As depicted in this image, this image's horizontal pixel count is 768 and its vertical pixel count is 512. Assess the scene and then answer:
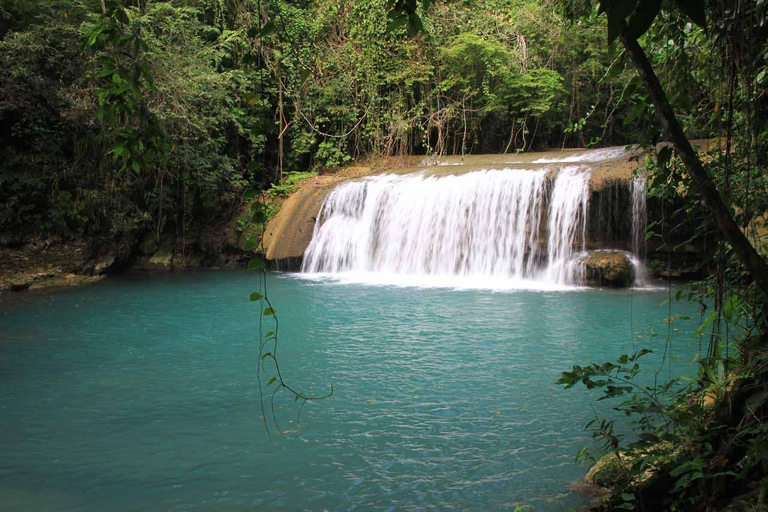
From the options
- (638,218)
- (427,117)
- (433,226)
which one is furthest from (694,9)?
(427,117)

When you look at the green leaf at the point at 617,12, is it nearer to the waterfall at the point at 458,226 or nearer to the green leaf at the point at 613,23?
the green leaf at the point at 613,23

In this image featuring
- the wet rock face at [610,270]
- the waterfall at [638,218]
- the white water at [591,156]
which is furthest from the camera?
the white water at [591,156]

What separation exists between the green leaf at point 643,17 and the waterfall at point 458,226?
9954 millimetres

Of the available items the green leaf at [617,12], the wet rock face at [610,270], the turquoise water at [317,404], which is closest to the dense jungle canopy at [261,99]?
the wet rock face at [610,270]

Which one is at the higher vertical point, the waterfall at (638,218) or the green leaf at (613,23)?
the waterfall at (638,218)

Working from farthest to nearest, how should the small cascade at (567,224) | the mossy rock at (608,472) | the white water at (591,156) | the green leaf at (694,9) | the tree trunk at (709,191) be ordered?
1. the white water at (591,156)
2. the small cascade at (567,224)
3. the mossy rock at (608,472)
4. the tree trunk at (709,191)
5. the green leaf at (694,9)

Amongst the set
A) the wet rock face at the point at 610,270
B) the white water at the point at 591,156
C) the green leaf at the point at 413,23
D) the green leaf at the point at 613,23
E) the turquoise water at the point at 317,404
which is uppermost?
the white water at the point at 591,156

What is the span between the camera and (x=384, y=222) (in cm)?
1325

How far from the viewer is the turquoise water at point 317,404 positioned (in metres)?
3.73

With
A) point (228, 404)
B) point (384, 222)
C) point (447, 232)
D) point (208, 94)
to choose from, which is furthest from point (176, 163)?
point (228, 404)

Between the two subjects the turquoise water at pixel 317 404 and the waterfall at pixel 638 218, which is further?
the waterfall at pixel 638 218

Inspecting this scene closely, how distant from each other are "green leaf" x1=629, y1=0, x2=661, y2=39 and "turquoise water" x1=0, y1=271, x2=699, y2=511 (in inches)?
114

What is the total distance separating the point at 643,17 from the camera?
1.13 m

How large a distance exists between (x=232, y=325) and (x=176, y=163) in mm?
6894
